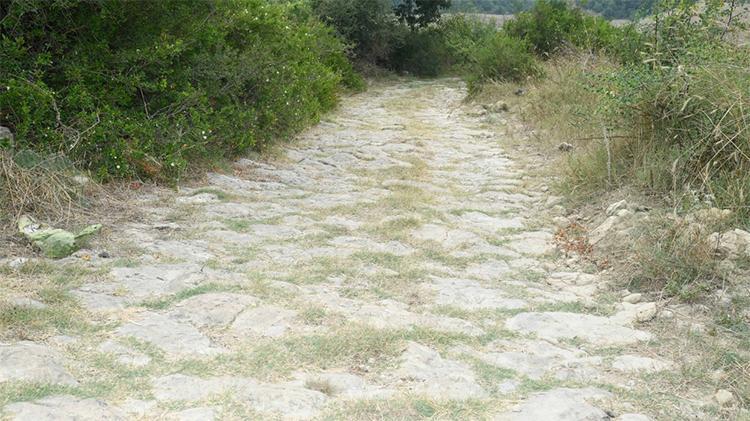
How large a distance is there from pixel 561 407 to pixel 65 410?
171 centimetres

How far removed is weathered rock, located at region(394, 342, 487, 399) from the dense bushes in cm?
303

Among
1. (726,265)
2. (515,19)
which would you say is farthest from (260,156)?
(515,19)

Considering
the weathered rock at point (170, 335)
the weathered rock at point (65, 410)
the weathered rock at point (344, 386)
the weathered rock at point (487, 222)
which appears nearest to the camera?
the weathered rock at point (65, 410)

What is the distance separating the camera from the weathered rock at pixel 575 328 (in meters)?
3.31

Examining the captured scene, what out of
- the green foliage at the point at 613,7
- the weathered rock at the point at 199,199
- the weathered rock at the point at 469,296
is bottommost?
the weathered rock at the point at 469,296

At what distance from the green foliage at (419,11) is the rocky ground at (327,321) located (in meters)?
13.2

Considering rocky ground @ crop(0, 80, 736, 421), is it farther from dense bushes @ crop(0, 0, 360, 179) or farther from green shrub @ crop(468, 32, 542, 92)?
green shrub @ crop(468, 32, 542, 92)

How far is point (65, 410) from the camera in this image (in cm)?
231

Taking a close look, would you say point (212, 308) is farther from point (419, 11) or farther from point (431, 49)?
point (419, 11)

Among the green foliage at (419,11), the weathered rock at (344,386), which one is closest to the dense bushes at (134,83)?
the weathered rock at (344,386)

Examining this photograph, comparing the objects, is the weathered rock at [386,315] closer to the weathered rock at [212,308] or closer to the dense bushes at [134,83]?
the weathered rock at [212,308]

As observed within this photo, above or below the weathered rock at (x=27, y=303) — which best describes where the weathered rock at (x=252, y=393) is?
below

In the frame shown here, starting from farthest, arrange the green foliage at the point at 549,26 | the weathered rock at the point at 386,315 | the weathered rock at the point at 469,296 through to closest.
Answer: the green foliage at the point at 549,26 < the weathered rock at the point at 469,296 < the weathered rock at the point at 386,315

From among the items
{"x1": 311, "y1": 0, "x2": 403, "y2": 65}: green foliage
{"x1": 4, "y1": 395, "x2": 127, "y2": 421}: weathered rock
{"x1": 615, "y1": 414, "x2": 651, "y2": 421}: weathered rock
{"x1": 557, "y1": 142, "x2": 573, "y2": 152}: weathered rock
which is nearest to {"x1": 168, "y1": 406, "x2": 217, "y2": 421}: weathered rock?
{"x1": 4, "y1": 395, "x2": 127, "y2": 421}: weathered rock
